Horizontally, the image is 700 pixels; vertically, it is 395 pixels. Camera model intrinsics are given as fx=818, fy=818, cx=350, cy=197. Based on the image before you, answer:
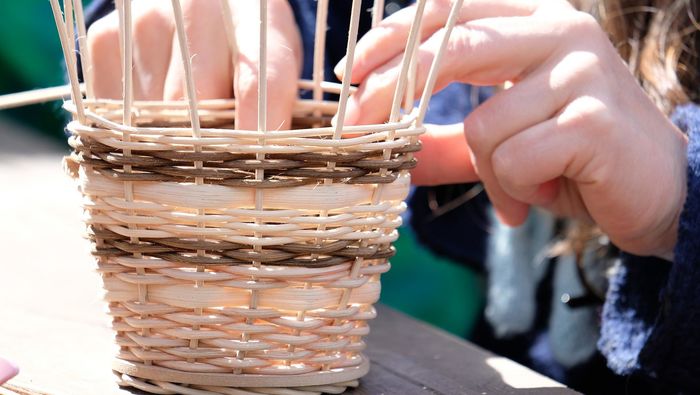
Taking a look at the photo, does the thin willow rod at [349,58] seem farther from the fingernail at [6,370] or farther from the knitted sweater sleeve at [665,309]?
the knitted sweater sleeve at [665,309]

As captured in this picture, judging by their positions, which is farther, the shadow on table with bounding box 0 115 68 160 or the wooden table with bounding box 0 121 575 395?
the shadow on table with bounding box 0 115 68 160

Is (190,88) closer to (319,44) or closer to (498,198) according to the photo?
(319,44)

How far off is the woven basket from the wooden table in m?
0.04

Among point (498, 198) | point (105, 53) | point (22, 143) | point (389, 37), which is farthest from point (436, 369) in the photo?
point (22, 143)

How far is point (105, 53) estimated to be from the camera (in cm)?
63

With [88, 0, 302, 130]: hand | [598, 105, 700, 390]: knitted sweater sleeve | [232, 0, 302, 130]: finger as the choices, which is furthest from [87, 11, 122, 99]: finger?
[598, 105, 700, 390]: knitted sweater sleeve

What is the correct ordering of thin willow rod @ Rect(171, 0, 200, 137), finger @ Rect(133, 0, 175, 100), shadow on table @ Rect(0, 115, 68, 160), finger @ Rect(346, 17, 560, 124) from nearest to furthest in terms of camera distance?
thin willow rod @ Rect(171, 0, 200, 137) < finger @ Rect(346, 17, 560, 124) < finger @ Rect(133, 0, 175, 100) < shadow on table @ Rect(0, 115, 68, 160)

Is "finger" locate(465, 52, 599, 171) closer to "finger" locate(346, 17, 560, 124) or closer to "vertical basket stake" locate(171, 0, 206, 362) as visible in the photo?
"finger" locate(346, 17, 560, 124)

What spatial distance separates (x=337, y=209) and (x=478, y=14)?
0.66ft

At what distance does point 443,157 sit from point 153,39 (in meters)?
0.24

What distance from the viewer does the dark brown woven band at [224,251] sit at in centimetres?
45

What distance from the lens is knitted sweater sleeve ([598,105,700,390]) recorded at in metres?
0.61

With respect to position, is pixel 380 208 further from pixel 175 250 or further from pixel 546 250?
pixel 546 250

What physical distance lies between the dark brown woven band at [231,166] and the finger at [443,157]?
6.9 inches
